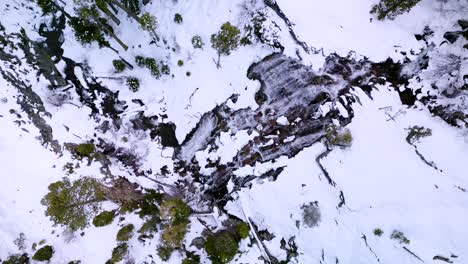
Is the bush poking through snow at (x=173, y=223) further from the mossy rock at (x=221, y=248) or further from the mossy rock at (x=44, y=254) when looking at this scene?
Answer: the mossy rock at (x=44, y=254)

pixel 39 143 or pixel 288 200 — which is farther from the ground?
pixel 39 143

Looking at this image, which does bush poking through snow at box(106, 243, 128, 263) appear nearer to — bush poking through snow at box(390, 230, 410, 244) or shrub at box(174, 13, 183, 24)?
shrub at box(174, 13, 183, 24)

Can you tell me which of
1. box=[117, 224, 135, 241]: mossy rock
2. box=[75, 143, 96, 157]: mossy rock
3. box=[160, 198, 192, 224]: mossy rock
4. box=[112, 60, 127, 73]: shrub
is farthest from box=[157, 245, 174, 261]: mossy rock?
box=[112, 60, 127, 73]: shrub

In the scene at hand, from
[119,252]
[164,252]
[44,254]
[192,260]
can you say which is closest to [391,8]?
[192,260]

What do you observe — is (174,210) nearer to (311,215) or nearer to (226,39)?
(311,215)

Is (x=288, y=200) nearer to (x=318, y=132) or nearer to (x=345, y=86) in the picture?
(x=318, y=132)

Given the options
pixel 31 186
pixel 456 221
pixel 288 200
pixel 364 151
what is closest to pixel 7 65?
pixel 31 186

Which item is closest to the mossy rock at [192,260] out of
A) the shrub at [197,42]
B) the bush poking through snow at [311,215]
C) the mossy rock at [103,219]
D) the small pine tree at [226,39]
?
the mossy rock at [103,219]
